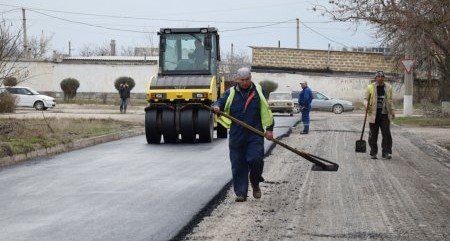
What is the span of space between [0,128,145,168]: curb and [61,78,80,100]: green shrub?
1269 inches

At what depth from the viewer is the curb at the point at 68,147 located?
1434 centimetres

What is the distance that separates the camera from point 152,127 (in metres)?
18.9

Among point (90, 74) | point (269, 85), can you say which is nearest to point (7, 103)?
point (90, 74)

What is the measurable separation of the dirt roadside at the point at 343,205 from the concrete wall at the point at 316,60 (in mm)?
42231

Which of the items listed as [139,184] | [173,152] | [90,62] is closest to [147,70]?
[90,62]

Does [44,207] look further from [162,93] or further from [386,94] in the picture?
[162,93]

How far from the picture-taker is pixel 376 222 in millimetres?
7977

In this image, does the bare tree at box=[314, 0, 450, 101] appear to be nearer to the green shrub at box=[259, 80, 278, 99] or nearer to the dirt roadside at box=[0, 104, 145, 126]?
the dirt roadside at box=[0, 104, 145, 126]

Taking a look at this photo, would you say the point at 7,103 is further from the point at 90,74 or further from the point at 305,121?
the point at 90,74

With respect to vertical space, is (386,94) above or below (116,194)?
above

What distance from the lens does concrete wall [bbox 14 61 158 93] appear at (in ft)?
189

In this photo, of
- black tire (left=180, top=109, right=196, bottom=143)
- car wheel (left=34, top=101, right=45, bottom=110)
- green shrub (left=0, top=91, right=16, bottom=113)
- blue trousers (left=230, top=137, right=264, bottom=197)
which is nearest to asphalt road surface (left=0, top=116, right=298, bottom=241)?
blue trousers (left=230, top=137, right=264, bottom=197)

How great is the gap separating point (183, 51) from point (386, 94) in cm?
727

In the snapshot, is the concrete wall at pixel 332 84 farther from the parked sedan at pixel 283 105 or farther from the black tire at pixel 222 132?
the black tire at pixel 222 132
